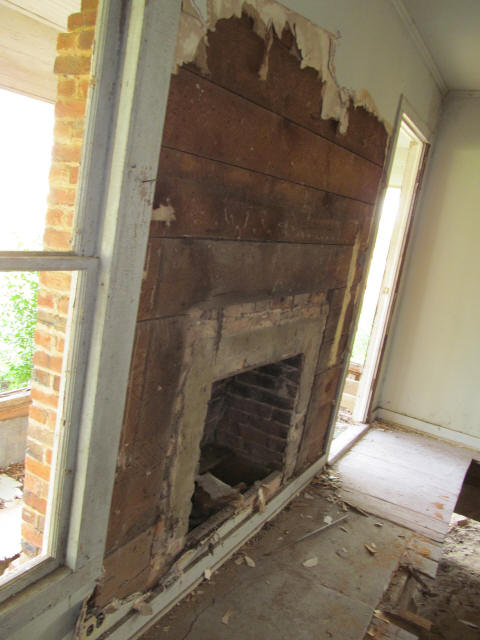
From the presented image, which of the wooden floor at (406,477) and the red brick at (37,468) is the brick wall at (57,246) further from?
the wooden floor at (406,477)

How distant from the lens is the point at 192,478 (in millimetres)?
2045

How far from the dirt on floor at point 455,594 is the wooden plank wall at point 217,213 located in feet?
5.28

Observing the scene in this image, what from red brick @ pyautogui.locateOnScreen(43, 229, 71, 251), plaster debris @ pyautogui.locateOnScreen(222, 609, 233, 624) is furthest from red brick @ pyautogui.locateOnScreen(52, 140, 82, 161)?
plaster debris @ pyautogui.locateOnScreen(222, 609, 233, 624)

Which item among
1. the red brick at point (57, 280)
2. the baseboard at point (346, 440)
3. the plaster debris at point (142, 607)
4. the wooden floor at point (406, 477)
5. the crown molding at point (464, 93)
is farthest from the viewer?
the crown molding at point (464, 93)

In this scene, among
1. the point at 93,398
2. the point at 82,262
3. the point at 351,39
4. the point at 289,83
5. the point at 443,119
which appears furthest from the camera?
the point at 443,119

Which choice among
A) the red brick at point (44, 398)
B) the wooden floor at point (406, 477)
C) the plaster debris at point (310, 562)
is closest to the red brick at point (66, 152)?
the red brick at point (44, 398)

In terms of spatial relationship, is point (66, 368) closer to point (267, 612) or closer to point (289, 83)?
point (289, 83)

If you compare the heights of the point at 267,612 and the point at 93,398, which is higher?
the point at 93,398

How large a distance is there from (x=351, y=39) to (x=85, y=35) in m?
1.61

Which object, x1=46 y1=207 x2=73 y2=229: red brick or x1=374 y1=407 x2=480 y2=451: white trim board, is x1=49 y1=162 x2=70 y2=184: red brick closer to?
x1=46 y1=207 x2=73 y2=229: red brick

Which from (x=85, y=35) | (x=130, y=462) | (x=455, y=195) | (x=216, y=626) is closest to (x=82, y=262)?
(x=85, y=35)

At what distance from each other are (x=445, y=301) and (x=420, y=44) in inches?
89.9

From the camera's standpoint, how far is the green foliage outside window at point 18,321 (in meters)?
1.44

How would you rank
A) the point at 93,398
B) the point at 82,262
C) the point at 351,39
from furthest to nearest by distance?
the point at 351,39
the point at 93,398
the point at 82,262
